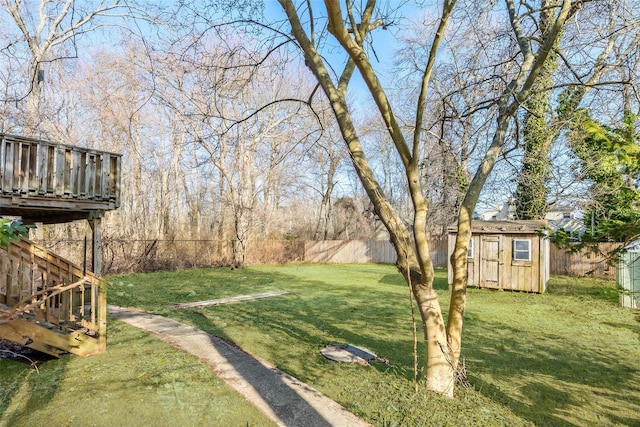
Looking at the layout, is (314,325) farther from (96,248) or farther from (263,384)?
(96,248)

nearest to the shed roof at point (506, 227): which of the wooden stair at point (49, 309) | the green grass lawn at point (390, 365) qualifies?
the green grass lawn at point (390, 365)

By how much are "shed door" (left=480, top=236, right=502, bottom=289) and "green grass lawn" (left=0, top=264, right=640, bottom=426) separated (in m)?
2.26

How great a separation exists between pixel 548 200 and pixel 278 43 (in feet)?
38.0

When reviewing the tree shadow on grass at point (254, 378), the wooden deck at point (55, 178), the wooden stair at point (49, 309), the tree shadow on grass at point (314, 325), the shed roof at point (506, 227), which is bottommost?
the tree shadow on grass at point (314, 325)

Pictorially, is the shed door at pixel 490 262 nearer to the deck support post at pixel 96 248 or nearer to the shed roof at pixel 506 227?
the shed roof at pixel 506 227

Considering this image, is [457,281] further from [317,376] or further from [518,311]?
[518,311]

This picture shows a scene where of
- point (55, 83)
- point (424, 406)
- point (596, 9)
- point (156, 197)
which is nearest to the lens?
point (424, 406)

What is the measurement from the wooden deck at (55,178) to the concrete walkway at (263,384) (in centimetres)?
254

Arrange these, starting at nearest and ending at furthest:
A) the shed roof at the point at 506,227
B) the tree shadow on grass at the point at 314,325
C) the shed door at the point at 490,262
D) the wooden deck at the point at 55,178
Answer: the tree shadow on grass at the point at 314,325 → the wooden deck at the point at 55,178 → the shed roof at the point at 506,227 → the shed door at the point at 490,262

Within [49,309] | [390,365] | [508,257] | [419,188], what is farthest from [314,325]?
[508,257]

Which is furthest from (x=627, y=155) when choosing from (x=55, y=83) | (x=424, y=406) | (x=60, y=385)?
(x=55, y=83)

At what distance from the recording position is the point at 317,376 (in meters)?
4.43

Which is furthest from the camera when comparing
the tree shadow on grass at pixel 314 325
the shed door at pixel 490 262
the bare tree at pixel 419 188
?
the shed door at pixel 490 262

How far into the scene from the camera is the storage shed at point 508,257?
1133 cm
